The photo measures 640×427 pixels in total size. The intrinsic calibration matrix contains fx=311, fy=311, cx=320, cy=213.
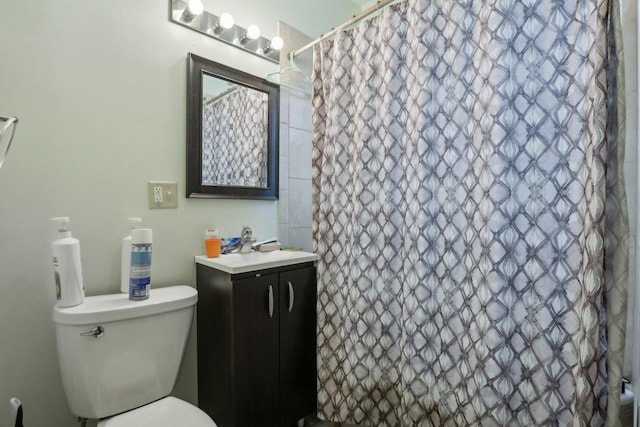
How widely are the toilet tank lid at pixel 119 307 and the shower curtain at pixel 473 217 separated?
68 cm

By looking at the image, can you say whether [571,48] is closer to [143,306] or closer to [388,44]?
[388,44]

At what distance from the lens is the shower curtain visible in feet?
2.94

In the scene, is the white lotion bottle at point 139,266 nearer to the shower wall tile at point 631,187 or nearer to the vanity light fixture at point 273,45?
the vanity light fixture at point 273,45

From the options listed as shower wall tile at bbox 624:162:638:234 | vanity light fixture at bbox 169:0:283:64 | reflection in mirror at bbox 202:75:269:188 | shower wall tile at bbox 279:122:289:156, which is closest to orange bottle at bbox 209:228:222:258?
reflection in mirror at bbox 202:75:269:188

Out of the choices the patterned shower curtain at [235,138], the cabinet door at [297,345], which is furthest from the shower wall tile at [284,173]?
the cabinet door at [297,345]

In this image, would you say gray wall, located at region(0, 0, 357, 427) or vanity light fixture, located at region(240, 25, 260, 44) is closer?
gray wall, located at region(0, 0, 357, 427)

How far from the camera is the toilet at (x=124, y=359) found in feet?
3.49

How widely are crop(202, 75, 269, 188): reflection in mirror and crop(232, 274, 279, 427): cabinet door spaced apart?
24.8 inches

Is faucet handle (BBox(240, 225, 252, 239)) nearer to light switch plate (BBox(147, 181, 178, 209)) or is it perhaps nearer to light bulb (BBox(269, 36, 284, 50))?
light switch plate (BBox(147, 181, 178, 209))

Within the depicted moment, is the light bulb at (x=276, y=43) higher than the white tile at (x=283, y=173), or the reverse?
the light bulb at (x=276, y=43)

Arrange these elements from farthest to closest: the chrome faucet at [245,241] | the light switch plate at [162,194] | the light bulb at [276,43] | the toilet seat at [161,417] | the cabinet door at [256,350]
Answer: the light bulb at [276,43] → the chrome faucet at [245,241] → the light switch plate at [162,194] → the cabinet door at [256,350] → the toilet seat at [161,417]

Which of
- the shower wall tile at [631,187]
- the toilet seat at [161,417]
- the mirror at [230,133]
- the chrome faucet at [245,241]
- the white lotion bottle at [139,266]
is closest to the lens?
the shower wall tile at [631,187]

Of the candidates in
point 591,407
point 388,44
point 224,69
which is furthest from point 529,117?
point 224,69

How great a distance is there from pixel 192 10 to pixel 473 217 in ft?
5.04
